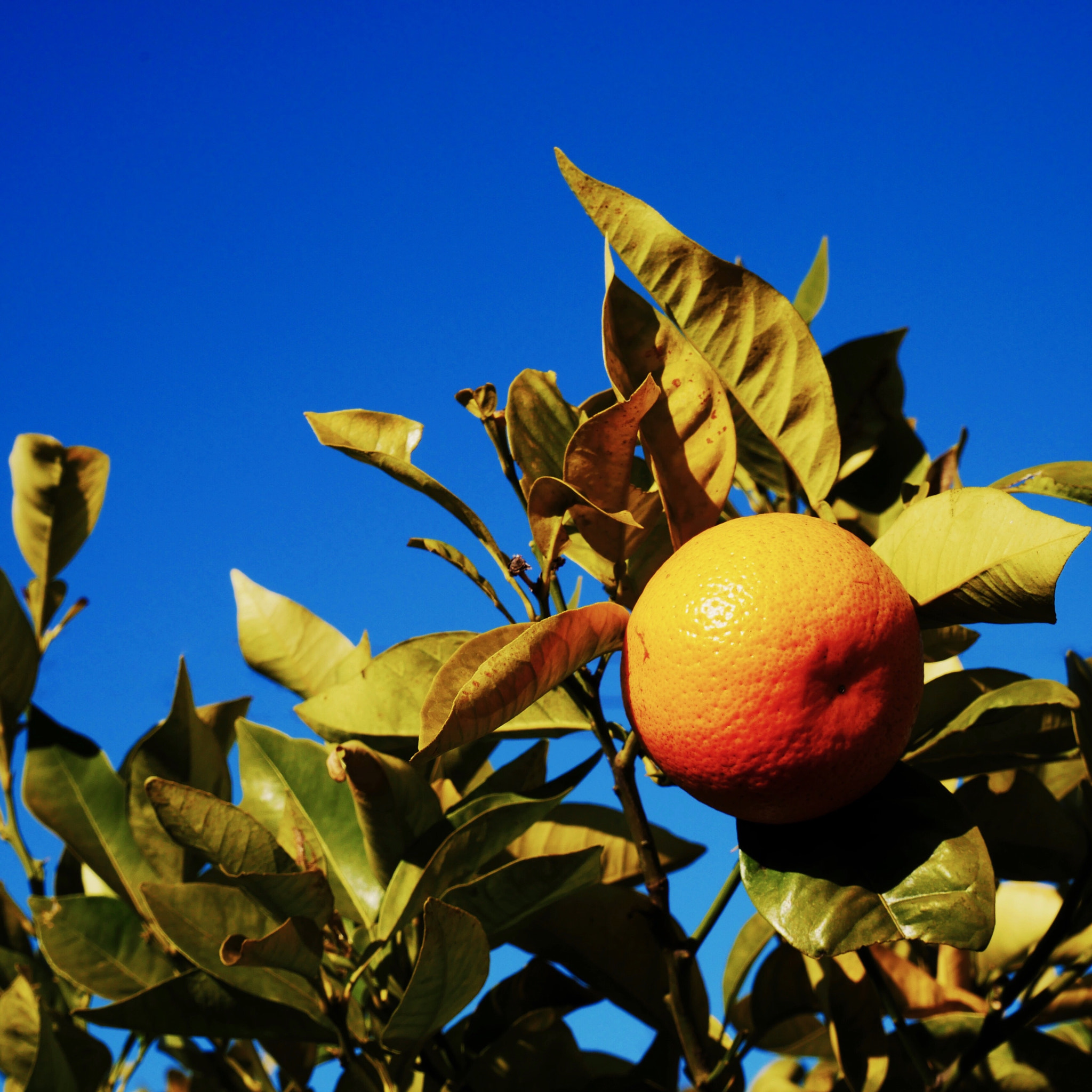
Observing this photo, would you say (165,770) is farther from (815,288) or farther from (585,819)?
(815,288)

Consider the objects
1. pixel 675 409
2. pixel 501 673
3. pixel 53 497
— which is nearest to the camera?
pixel 501 673

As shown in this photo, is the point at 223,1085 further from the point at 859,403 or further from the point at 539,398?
the point at 859,403

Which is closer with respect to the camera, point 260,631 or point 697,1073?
point 697,1073

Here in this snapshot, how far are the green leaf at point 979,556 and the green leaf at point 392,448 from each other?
1.14 ft

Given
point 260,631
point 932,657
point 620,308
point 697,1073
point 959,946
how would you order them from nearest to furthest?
1. point 959,946
2. point 620,308
3. point 697,1073
4. point 932,657
5. point 260,631

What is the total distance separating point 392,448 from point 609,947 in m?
0.64

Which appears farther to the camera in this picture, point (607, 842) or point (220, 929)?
point (607, 842)

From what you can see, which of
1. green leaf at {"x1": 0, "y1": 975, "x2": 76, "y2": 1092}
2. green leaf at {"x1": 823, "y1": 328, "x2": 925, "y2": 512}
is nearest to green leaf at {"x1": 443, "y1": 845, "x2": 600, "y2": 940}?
green leaf at {"x1": 0, "y1": 975, "x2": 76, "y2": 1092}

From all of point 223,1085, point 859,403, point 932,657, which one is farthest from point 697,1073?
point 859,403

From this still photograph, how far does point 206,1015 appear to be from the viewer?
3.52 feet

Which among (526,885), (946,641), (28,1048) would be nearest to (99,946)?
(28,1048)

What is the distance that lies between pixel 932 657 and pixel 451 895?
606 mm

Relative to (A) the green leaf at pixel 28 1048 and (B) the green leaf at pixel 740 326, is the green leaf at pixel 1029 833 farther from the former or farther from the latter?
(A) the green leaf at pixel 28 1048

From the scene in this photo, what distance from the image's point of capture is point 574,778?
43.4 inches
